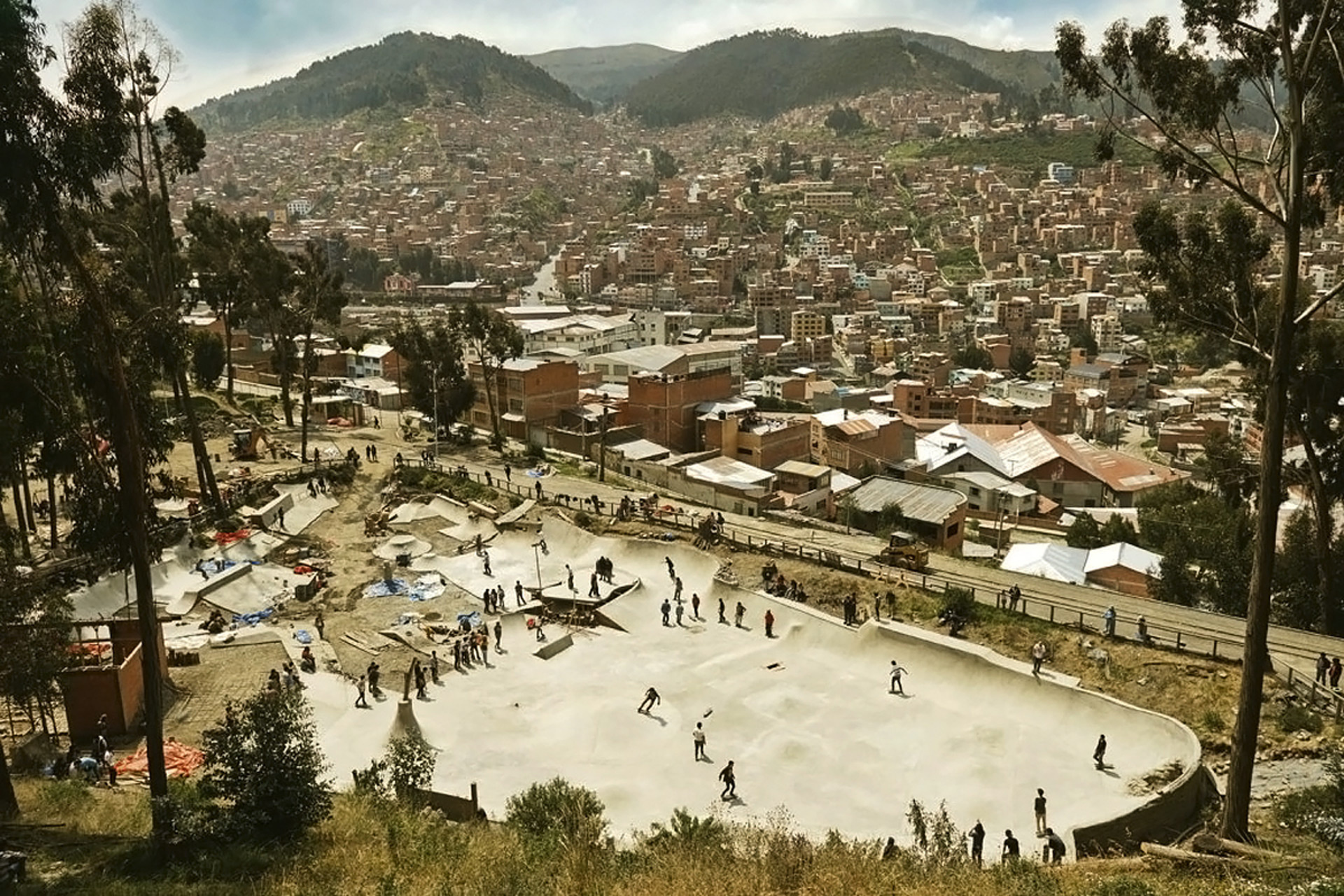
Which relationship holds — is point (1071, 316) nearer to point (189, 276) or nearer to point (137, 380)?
point (189, 276)

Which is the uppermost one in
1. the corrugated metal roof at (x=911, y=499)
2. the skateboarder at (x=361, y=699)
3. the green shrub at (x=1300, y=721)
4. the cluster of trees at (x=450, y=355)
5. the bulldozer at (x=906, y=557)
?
the cluster of trees at (x=450, y=355)

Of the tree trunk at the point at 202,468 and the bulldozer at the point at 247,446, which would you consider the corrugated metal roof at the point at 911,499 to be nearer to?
the tree trunk at the point at 202,468

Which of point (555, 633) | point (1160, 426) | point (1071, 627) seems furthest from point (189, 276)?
point (1160, 426)

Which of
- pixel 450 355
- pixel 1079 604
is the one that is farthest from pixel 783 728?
pixel 450 355

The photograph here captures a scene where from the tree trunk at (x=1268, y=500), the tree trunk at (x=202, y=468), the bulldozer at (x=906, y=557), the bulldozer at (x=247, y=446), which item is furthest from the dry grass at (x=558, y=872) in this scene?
the bulldozer at (x=247, y=446)

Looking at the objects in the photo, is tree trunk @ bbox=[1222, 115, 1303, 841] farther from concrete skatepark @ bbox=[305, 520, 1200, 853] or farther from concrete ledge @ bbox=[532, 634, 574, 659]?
concrete ledge @ bbox=[532, 634, 574, 659]
